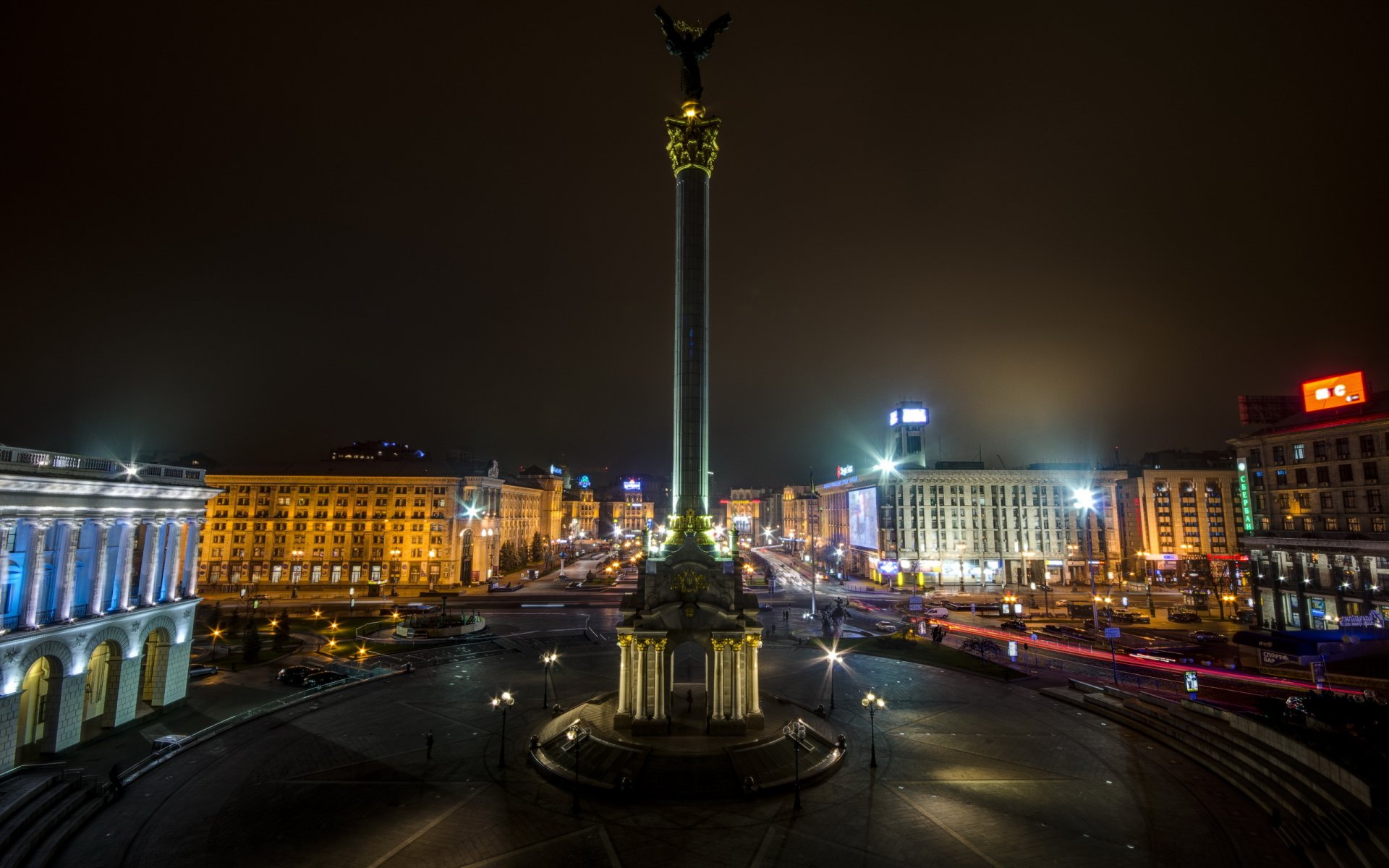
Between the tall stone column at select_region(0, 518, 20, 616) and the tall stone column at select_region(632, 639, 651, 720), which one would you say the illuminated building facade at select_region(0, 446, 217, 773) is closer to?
the tall stone column at select_region(0, 518, 20, 616)

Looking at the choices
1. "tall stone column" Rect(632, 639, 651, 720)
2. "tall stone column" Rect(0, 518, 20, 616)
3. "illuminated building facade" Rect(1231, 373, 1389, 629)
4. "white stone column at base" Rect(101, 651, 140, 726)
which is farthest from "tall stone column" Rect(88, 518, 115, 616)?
"illuminated building facade" Rect(1231, 373, 1389, 629)

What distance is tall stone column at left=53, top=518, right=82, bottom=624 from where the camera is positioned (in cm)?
3403

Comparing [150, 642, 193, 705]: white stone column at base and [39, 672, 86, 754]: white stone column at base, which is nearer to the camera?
[39, 672, 86, 754]: white stone column at base

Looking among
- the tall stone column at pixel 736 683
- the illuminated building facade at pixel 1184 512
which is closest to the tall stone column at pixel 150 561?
the tall stone column at pixel 736 683

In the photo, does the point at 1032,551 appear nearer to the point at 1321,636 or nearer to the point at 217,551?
the point at 1321,636

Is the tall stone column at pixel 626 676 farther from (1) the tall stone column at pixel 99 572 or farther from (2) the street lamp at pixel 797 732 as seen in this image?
(1) the tall stone column at pixel 99 572

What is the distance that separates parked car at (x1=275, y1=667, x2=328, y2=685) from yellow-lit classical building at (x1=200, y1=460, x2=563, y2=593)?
60.7 metres

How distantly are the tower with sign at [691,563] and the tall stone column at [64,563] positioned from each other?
98.3ft

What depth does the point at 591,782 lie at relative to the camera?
29.2 m

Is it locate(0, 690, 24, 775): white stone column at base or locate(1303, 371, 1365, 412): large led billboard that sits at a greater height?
locate(1303, 371, 1365, 412): large led billboard

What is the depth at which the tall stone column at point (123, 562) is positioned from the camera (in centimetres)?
3825

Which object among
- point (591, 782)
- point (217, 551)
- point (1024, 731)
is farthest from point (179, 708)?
point (217, 551)

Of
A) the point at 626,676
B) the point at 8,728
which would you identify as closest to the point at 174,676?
the point at 8,728

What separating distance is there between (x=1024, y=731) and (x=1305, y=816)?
1261cm
